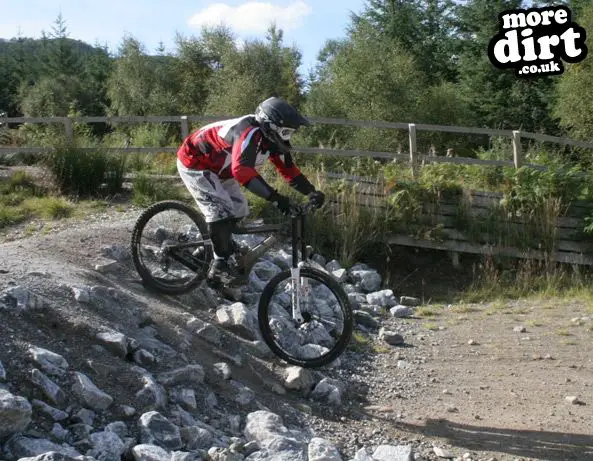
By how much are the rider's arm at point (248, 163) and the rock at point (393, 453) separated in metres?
1.95

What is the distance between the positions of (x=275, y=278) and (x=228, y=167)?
1.02m

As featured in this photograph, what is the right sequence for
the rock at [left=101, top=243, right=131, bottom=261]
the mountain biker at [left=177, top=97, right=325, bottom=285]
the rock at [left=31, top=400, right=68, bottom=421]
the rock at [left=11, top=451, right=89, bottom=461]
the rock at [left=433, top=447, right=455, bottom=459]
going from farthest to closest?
the rock at [left=101, top=243, right=131, bottom=261]
the mountain biker at [left=177, top=97, right=325, bottom=285]
the rock at [left=433, top=447, right=455, bottom=459]
the rock at [left=31, top=400, right=68, bottom=421]
the rock at [left=11, top=451, right=89, bottom=461]

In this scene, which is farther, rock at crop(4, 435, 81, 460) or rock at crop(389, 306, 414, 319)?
rock at crop(389, 306, 414, 319)

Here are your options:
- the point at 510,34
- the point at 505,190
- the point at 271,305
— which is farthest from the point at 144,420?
the point at 510,34

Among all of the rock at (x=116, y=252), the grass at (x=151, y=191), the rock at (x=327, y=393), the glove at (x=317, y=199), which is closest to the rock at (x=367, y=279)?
the grass at (x=151, y=191)

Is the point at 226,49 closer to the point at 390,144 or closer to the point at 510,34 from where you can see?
the point at 390,144

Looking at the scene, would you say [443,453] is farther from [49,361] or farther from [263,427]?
[49,361]

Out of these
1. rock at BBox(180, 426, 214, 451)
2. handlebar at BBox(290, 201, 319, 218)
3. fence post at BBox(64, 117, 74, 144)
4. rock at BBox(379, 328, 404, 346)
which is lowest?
rock at BBox(379, 328, 404, 346)

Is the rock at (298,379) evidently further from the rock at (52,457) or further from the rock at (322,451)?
the rock at (52,457)

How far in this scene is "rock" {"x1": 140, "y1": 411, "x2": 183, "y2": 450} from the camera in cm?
409

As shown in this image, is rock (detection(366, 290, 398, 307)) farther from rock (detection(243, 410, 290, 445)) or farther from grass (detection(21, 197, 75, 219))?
rock (detection(243, 410, 290, 445))

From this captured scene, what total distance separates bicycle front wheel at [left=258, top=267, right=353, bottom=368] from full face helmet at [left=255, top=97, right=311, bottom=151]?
103 cm

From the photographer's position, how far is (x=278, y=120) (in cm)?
543

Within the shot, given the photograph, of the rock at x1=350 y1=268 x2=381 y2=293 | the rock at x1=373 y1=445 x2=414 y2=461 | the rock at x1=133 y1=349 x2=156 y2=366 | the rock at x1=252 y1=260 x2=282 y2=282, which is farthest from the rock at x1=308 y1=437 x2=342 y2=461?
the rock at x1=350 y1=268 x2=381 y2=293
